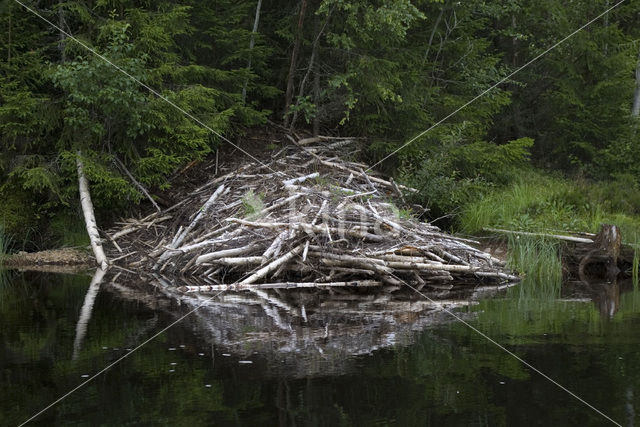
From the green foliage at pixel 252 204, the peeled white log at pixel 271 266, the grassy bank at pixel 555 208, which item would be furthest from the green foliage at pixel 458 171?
the peeled white log at pixel 271 266

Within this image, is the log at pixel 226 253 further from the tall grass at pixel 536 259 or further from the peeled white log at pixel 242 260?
the tall grass at pixel 536 259

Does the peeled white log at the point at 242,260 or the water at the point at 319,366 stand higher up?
the peeled white log at the point at 242,260

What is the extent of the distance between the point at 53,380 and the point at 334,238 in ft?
19.0

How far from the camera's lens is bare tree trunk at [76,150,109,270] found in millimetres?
12156

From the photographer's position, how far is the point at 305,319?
7352 mm

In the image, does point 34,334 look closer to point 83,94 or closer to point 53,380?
point 53,380

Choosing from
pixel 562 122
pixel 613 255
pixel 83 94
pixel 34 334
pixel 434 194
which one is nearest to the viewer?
pixel 34 334

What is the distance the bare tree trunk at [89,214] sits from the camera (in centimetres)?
1216

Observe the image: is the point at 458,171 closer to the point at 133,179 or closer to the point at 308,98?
the point at 308,98

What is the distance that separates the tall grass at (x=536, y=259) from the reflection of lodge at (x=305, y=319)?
5.07ft

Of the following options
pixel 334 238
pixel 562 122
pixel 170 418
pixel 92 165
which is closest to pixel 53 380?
pixel 170 418

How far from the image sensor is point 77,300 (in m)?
8.53

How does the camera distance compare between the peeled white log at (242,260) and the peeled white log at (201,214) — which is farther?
the peeled white log at (201,214)

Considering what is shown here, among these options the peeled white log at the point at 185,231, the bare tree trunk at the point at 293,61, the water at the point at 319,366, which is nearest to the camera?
the water at the point at 319,366
